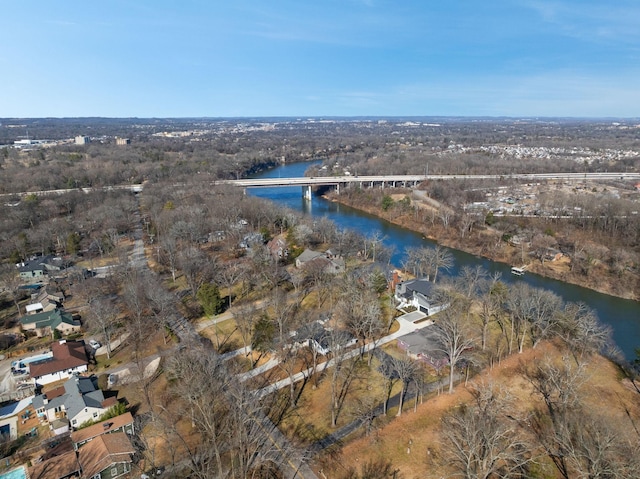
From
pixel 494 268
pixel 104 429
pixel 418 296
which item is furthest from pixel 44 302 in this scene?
pixel 494 268

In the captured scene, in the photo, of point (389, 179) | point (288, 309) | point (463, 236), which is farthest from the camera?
point (389, 179)

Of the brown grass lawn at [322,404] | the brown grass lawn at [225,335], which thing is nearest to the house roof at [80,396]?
the brown grass lawn at [225,335]

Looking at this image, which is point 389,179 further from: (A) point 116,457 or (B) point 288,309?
(A) point 116,457

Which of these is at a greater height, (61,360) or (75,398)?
(75,398)

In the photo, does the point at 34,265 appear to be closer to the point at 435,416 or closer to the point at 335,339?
the point at 335,339

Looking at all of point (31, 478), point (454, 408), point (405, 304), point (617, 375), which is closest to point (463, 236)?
point (405, 304)

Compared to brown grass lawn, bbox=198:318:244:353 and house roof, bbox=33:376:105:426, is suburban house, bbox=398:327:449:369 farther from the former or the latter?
house roof, bbox=33:376:105:426
